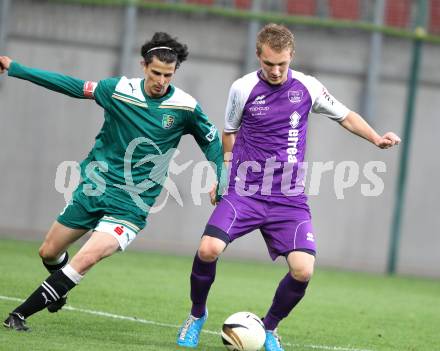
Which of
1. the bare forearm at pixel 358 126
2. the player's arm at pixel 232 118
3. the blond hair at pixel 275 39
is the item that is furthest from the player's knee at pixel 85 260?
the bare forearm at pixel 358 126

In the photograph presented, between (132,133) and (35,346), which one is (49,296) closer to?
(35,346)

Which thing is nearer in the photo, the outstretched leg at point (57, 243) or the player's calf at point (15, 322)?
the player's calf at point (15, 322)

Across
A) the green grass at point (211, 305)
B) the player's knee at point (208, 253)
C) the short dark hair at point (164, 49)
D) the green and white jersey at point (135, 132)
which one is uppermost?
the short dark hair at point (164, 49)

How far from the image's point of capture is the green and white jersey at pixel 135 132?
6695 millimetres

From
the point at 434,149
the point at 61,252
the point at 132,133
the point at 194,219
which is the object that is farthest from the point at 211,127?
the point at 434,149

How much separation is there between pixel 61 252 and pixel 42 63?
7.37 m

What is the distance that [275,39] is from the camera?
6371mm

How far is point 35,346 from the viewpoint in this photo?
5852 millimetres

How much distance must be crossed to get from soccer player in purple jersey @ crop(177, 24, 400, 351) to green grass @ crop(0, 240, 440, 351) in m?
0.50

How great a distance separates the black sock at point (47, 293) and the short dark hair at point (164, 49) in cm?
150

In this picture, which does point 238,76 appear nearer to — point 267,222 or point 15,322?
point 267,222

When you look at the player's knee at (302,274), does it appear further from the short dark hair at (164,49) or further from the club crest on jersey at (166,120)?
the short dark hair at (164,49)

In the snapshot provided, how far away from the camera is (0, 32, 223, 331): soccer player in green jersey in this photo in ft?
21.7

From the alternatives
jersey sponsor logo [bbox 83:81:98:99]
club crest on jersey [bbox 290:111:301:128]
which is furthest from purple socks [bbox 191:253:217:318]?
jersey sponsor logo [bbox 83:81:98:99]
